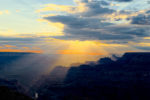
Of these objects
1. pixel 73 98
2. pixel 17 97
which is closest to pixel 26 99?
pixel 17 97

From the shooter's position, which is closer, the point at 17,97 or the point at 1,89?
the point at 17,97

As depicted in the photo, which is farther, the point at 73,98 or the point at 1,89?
the point at 73,98

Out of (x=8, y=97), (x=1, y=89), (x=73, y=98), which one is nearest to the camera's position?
(x=8, y=97)

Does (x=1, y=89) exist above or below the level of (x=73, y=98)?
above

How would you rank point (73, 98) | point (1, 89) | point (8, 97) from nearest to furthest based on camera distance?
point (8, 97) < point (1, 89) < point (73, 98)

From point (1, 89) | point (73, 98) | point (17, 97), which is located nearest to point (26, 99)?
point (17, 97)

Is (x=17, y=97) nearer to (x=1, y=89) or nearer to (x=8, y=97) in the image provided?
(x=8, y=97)

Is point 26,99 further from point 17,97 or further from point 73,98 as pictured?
point 73,98

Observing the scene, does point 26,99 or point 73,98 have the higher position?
point 26,99

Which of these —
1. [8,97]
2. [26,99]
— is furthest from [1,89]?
[26,99]
